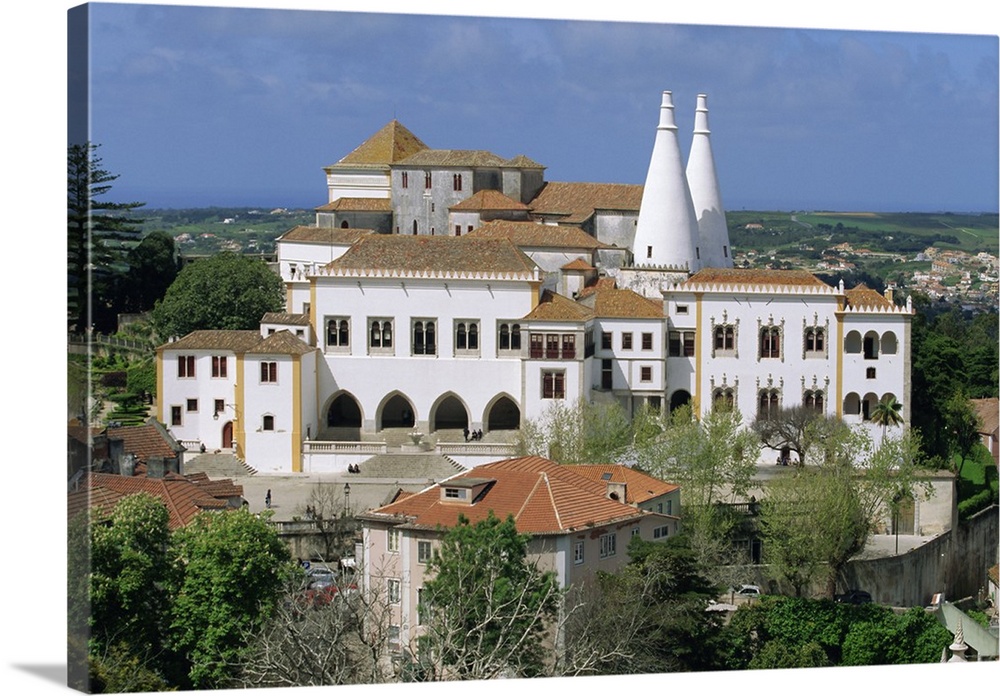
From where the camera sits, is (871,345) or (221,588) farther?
(871,345)

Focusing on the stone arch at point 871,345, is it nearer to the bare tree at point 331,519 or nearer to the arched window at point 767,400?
the arched window at point 767,400

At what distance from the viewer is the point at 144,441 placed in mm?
38469

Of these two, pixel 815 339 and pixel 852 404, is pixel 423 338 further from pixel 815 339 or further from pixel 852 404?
pixel 852 404

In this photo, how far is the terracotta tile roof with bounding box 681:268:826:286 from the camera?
4506 cm

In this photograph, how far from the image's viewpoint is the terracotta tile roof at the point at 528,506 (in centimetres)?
3198

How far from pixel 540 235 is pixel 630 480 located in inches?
512

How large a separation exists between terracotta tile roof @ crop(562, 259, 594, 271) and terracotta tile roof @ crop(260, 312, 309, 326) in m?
5.50

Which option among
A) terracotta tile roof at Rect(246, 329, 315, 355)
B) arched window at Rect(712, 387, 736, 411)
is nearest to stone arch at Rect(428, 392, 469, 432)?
terracotta tile roof at Rect(246, 329, 315, 355)

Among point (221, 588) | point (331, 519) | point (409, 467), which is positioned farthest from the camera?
point (409, 467)

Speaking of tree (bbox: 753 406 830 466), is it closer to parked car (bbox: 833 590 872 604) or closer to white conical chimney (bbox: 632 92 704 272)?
white conical chimney (bbox: 632 92 704 272)

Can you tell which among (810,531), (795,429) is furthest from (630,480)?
(795,429)

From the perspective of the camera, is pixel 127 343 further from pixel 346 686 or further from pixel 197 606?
pixel 346 686

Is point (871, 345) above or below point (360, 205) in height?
below

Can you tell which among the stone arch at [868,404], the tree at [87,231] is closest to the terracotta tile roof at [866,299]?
the stone arch at [868,404]
